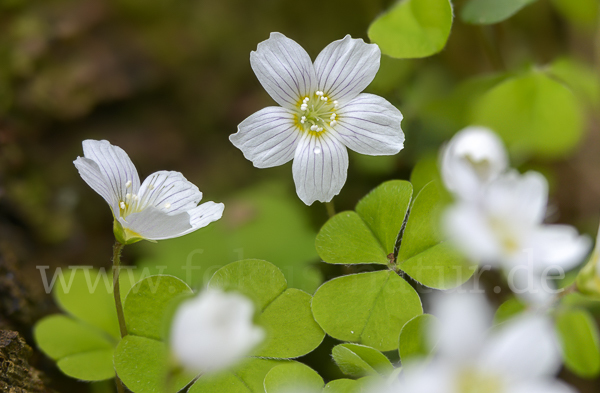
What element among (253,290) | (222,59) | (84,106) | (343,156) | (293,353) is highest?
(222,59)

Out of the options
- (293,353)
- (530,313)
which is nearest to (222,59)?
(293,353)

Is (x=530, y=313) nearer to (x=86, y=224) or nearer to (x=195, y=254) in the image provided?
(x=195, y=254)

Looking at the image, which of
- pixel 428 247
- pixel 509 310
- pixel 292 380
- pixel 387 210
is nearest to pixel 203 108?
pixel 387 210

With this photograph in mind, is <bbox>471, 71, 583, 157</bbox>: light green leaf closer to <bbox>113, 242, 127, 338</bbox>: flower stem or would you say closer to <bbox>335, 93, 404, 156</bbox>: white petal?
<bbox>335, 93, 404, 156</bbox>: white petal

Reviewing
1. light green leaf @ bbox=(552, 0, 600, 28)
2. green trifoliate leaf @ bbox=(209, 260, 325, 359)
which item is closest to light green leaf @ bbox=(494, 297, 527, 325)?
green trifoliate leaf @ bbox=(209, 260, 325, 359)

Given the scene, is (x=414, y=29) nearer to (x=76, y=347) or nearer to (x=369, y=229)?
(x=369, y=229)

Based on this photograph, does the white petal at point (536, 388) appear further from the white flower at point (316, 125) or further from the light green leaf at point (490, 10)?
the light green leaf at point (490, 10)

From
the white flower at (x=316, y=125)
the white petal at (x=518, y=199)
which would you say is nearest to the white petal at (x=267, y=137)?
the white flower at (x=316, y=125)
